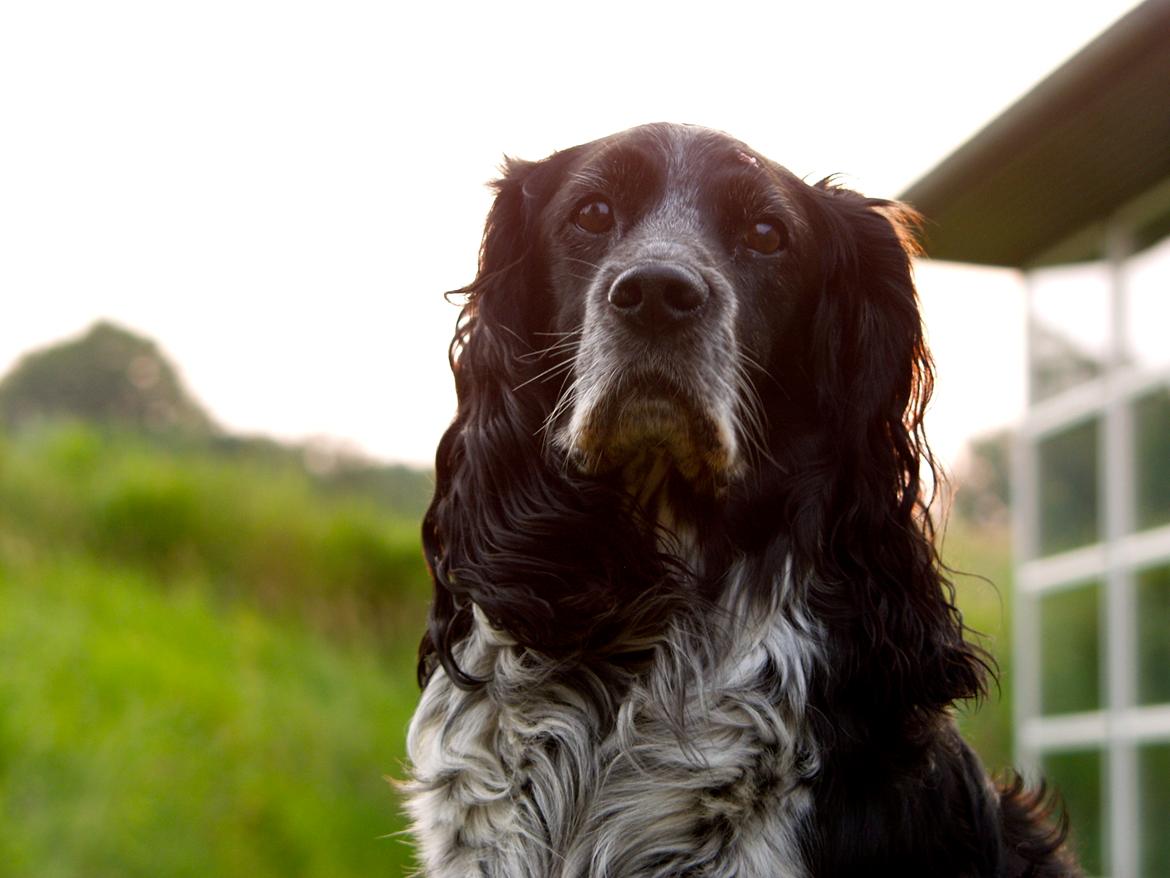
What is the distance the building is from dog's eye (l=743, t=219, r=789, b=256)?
1.31m

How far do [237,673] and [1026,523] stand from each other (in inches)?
248

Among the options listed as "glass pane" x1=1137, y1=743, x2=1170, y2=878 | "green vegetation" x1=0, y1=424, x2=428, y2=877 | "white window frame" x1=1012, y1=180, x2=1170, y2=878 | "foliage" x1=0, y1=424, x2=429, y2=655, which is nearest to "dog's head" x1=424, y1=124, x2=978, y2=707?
"white window frame" x1=1012, y1=180, x2=1170, y2=878

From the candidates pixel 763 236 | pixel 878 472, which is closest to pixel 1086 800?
pixel 878 472

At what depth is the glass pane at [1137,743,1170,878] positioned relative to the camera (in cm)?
580

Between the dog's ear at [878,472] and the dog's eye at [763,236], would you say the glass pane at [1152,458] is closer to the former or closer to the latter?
the dog's ear at [878,472]

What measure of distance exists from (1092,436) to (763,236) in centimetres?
447

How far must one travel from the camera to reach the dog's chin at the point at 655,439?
263cm

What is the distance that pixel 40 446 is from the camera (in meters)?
11.8

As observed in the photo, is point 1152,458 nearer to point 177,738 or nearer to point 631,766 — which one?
point 631,766

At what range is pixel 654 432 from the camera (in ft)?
8.71

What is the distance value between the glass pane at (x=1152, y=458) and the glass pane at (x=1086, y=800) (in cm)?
134

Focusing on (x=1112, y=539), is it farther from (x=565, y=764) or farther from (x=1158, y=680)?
(x=565, y=764)

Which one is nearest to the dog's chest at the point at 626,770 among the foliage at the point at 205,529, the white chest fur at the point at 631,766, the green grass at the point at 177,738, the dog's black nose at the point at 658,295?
the white chest fur at the point at 631,766

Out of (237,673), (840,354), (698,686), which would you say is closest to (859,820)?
(698,686)
